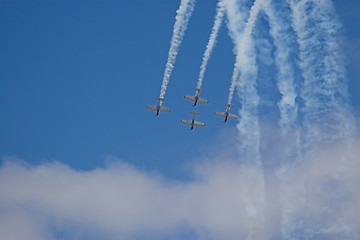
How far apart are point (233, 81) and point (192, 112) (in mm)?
11848

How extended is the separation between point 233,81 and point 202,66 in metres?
3.26

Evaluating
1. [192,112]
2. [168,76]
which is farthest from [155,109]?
[168,76]

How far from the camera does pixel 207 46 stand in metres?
58.2

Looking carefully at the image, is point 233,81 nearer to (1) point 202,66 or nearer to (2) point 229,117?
(1) point 202,66

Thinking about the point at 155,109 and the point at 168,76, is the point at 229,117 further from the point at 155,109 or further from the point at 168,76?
the point at 168,76

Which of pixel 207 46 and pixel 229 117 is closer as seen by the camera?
pixel 207 46

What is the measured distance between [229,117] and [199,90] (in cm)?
587

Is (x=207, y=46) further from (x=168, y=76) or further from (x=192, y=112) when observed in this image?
(x=192, y=112)

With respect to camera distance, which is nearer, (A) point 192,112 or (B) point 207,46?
(B) point 207,46

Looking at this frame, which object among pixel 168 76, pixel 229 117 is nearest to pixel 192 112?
pixel 229 117

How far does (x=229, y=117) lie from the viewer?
70812 millimetres

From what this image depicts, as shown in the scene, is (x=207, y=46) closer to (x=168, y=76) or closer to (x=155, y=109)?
(x=168, y=76)

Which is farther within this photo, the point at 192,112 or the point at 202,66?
the point at 192,112

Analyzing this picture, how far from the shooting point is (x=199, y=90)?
66.9 metres
